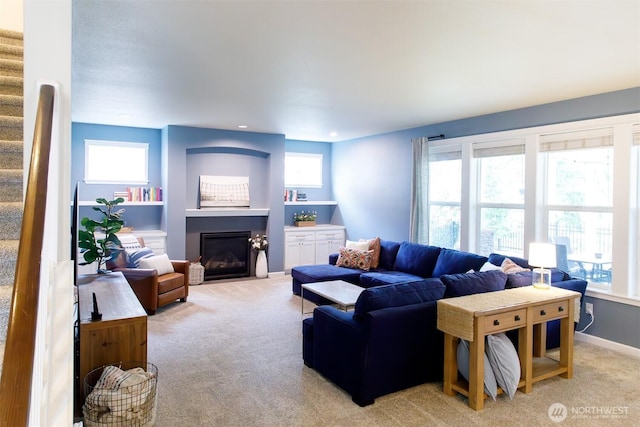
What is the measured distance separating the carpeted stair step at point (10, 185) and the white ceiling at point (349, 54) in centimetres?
104

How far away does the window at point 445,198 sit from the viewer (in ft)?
19.4

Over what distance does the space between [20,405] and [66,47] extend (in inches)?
53.5

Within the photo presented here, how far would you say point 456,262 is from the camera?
5156mm

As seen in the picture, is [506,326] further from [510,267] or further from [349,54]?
[349,54]

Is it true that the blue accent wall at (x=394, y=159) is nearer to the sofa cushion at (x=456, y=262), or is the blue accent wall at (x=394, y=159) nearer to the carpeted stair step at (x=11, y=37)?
the sofa cushion at (x=456, y=262)

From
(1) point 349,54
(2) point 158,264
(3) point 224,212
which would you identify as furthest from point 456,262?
(3) point 224,212

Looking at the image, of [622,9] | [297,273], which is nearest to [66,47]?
[622,9]

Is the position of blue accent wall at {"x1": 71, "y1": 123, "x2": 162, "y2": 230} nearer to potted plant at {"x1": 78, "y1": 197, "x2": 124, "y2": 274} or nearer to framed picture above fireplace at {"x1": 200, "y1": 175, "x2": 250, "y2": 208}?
framed picture above fireplace at {"x1": 200, "y1": 175, "x2": 250, "y2": 208}

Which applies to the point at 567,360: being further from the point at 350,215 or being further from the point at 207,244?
the point at 207,244

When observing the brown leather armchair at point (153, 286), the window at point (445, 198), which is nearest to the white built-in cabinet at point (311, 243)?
the window at point (445, 198)

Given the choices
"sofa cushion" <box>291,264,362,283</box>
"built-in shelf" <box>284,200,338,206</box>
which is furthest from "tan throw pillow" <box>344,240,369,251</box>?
"built-in shelf" <box>284,200,338,206</box>

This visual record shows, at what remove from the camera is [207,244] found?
282 inches

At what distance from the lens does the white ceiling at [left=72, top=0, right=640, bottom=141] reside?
7.97 ft

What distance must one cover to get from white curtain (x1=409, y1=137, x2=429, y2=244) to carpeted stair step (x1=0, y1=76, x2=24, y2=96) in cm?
500
